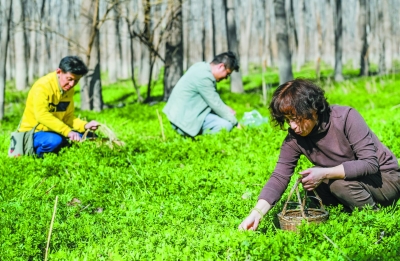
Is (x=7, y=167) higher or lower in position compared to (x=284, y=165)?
lower

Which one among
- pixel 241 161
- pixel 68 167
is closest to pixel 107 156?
pixel 68 167

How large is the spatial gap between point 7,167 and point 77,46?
24.3ft

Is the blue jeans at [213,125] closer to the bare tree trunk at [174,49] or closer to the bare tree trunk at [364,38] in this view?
the bare tree trunk at [174,49]

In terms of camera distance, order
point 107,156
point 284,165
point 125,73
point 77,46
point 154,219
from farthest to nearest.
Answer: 1. point 125,73
2. point 77,46
3. point 107,156
4. point 154,219
5. point 284,165

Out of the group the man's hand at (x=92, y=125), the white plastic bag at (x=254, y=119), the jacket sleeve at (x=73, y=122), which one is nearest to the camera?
the man's hand at (x=92, y=125)

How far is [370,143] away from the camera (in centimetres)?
389

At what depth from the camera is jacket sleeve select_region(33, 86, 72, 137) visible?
6.99 metres

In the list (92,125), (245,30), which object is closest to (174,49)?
(92,125)

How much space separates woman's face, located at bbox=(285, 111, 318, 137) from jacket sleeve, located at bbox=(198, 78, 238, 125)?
4.58m

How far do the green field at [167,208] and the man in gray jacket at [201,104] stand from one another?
32 cm

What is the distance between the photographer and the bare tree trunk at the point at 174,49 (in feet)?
45.6

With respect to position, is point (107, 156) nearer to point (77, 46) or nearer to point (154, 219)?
point (154, 219)

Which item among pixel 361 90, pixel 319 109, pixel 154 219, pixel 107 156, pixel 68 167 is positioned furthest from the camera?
pixel 361 90

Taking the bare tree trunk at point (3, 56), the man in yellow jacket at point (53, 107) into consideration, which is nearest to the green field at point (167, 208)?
the man in yellow jacket at point (53, 107)
